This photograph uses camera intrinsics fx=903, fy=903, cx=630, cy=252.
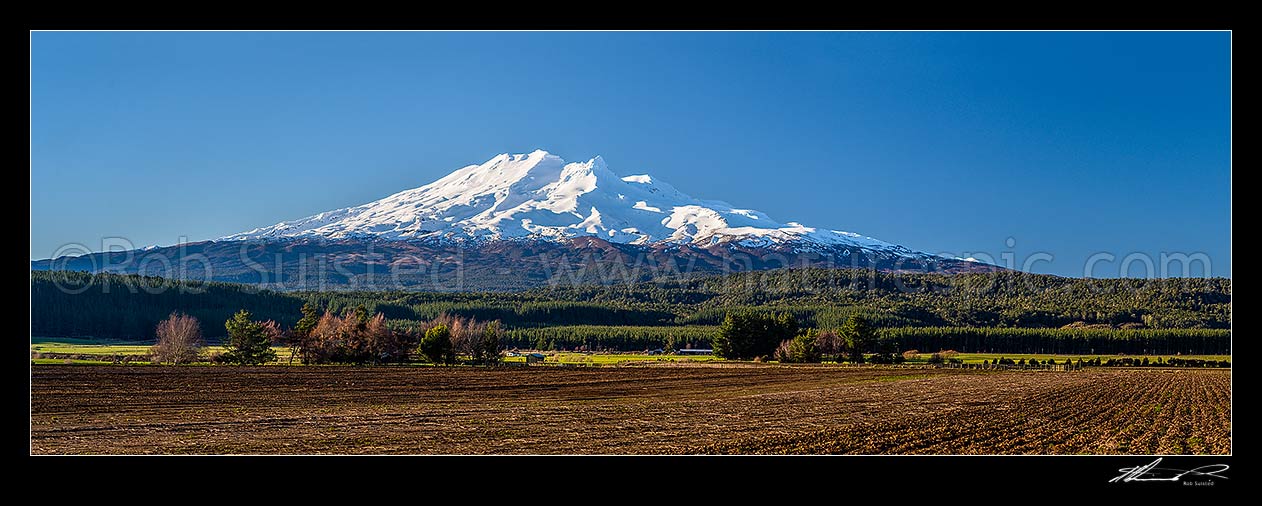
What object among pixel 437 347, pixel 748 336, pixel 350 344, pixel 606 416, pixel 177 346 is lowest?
pixel 748 336

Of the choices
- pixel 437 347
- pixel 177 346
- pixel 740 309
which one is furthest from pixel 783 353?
pixel 740 309

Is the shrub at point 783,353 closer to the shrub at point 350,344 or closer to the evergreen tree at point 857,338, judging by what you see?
the evergreen tree at point 857,338

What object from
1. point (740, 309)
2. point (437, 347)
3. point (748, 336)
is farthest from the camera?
point (740, 309)

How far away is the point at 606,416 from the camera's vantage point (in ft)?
82.8

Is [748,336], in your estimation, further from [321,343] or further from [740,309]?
[740,309]

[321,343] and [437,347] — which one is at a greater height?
[321,343]

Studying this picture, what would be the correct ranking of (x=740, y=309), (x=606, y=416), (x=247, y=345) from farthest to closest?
(x=740, y=309) → (x=247, y=345) → (x=606, y=416)
